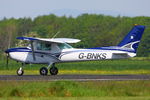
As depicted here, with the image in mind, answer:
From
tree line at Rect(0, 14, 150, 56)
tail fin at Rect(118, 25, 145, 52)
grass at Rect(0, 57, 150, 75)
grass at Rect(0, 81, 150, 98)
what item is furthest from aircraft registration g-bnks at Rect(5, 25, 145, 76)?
tree line at Rect(0, 14, 150, 56)

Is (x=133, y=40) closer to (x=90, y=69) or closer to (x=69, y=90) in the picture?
(x=90, y=69)

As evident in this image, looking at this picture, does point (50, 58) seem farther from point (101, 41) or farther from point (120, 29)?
point (120, 29)

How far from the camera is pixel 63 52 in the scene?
4031 cm

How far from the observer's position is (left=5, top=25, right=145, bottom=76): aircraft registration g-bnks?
39375mm

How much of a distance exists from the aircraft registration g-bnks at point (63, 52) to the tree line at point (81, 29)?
2429 inches

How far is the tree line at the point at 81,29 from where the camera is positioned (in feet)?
351

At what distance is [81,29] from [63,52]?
86273mm

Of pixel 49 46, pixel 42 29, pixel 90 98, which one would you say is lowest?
pixel 90 98

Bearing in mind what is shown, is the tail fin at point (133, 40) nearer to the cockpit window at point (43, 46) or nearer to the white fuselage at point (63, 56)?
the white fuselage at point (63, 56)

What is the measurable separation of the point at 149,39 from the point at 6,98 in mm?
85643

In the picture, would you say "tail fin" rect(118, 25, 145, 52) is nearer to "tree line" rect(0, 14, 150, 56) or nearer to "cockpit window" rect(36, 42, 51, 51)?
"cockpit window" rect(36, 42, 51, 51)

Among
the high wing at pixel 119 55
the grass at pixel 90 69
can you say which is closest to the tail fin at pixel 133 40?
the high wing at pixel 119 55

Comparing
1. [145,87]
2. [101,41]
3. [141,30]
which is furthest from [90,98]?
[101,41]

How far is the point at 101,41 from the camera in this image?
10538cm
